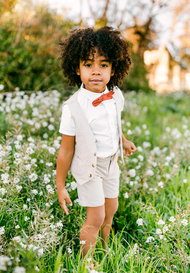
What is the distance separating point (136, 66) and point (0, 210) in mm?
7569

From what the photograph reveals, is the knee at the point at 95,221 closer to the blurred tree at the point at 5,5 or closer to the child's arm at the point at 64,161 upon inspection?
the child's arm at the point at 64,161

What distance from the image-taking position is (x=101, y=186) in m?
1.82

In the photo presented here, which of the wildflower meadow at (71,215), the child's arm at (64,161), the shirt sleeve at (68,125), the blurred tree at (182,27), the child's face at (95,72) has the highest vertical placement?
the blurred tree at (182,27)

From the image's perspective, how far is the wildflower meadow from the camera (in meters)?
1.58

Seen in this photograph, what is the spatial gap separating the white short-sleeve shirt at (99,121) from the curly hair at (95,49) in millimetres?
274

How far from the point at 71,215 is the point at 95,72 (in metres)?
1.36

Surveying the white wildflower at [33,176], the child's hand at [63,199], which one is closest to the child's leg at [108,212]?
the child's hand at [63,199]

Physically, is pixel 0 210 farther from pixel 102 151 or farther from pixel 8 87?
pixel 8 87

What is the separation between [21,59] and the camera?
474 cm

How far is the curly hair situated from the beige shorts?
745mm

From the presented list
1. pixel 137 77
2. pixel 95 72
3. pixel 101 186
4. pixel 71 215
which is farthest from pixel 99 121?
pixel 137 77

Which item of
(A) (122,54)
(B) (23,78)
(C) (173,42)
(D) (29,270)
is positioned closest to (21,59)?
(B) (23,78)

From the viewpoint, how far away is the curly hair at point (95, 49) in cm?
176

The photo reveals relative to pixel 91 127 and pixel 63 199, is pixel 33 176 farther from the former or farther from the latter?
pixel 91 127
